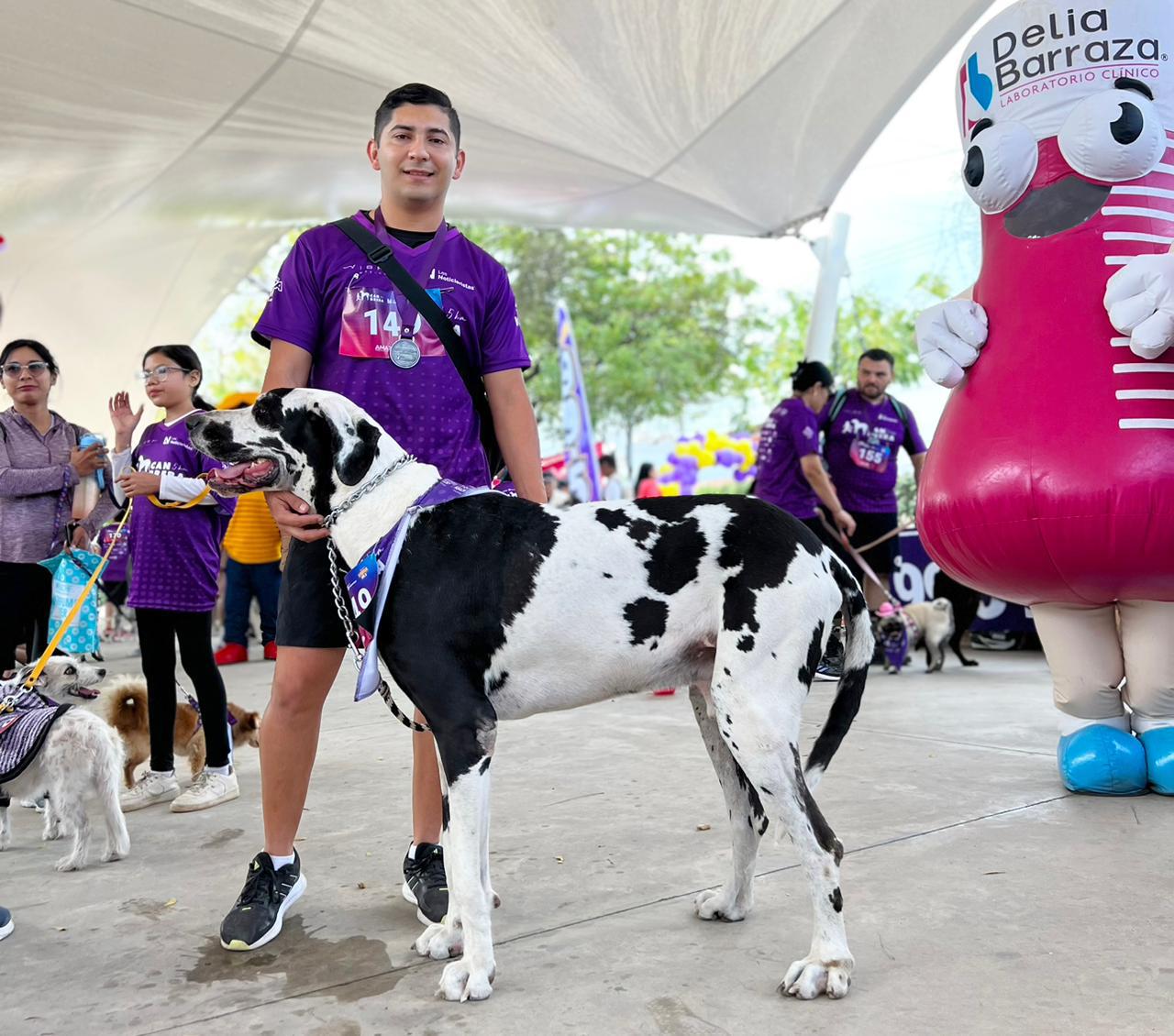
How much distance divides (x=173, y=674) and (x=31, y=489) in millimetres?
991

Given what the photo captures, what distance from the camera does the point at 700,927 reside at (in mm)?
2541

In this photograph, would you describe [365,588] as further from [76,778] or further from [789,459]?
[789,459]

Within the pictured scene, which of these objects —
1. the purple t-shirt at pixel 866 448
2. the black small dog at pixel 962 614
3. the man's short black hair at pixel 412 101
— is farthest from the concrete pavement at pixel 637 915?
the black small dog at pixel 962 614

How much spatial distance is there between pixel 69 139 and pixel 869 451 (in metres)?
5.75

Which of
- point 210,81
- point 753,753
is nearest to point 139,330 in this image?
point 210,81

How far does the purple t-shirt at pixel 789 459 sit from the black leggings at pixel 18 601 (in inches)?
159

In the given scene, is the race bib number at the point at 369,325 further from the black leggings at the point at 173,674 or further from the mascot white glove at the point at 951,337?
the mascot white glove at the point at 951,337

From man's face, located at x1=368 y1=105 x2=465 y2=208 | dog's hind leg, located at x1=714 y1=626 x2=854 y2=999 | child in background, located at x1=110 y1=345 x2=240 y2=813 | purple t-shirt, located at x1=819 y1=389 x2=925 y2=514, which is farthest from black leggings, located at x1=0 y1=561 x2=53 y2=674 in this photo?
purple t-shirt, located at x1=819 y1=389 x2=925 y2=514

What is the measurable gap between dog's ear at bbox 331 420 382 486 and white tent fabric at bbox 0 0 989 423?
4.84m

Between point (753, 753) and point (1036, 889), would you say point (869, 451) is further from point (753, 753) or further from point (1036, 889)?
point (753, 753)

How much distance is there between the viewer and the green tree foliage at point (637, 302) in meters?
23.5

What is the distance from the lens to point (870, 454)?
6.74 meters

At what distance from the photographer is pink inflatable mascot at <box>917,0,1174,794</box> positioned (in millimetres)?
3262

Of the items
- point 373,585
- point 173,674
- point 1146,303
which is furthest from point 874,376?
point 373,585
